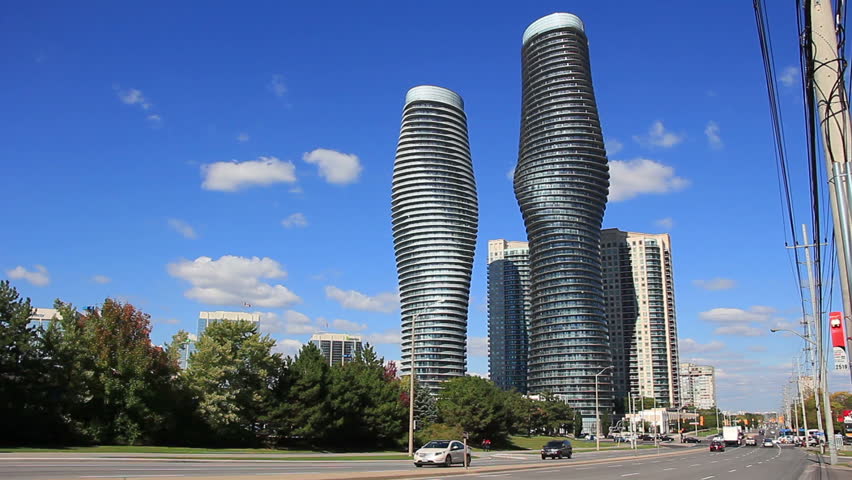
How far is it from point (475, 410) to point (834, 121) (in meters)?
74.7

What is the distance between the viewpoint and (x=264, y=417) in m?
58.4

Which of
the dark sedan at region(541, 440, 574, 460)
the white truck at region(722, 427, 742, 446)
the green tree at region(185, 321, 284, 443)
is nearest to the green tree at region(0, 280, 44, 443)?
the green tree at region(185, 321, 284, 443)

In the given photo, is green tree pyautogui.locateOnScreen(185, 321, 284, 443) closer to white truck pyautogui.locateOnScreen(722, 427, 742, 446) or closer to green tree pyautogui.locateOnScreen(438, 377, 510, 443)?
green tree pyautogui.locateOnScreen(438, 377, 510, 443)

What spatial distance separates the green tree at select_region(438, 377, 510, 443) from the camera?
80.2 meters

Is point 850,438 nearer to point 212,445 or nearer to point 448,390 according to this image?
point 448,390

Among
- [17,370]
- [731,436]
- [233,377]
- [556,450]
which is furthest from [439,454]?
[731,436]

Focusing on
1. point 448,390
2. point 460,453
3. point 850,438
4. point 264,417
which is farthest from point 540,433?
point 460,453

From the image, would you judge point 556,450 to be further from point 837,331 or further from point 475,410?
point 837,331

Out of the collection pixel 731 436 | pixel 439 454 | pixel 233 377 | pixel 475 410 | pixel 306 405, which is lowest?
pixel 731 436

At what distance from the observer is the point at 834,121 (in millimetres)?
9812

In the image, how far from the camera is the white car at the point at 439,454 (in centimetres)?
3888

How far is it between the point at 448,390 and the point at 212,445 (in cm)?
3764

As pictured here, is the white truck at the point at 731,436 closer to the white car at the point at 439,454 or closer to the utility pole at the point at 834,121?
the white car at the point at 439,454

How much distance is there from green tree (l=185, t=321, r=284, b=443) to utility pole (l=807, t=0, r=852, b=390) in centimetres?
5216
